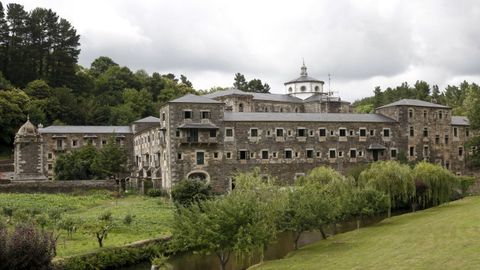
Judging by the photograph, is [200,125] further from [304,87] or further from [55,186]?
[304,87]

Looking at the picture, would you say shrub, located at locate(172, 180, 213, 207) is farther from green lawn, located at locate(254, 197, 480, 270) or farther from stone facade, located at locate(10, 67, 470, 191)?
green lawn, located at locate(254, 197, 480, 270)

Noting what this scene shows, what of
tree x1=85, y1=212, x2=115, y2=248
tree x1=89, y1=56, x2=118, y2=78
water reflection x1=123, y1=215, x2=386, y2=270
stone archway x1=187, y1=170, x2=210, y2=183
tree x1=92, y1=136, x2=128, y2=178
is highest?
tree x1=89, y1=56, x2=118, y2=78

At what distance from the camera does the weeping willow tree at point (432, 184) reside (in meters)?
42.8

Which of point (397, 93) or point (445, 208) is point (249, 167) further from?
point (397, 93)

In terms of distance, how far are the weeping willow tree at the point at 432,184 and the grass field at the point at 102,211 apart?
19.6 metres

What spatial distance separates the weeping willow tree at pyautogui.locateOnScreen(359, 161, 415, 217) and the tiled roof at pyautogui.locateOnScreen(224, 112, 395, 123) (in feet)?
52.3

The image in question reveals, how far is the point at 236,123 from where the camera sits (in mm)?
53000

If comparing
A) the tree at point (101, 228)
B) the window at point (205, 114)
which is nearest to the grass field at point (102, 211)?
the tree at point (101, 228)

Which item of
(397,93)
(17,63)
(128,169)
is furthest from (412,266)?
(397,93)

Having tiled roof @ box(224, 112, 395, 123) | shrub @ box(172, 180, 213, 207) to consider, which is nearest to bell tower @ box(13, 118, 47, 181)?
tiled roof @ box(224, 112, 395, 123)

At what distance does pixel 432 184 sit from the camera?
4306 centimetres

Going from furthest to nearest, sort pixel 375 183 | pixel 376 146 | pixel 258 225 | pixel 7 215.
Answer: pixel 376 146 → pixel 375 183 → pixel 7 215 → pixel 258 225

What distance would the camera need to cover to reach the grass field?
29684 mm

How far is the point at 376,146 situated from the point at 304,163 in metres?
8.39
